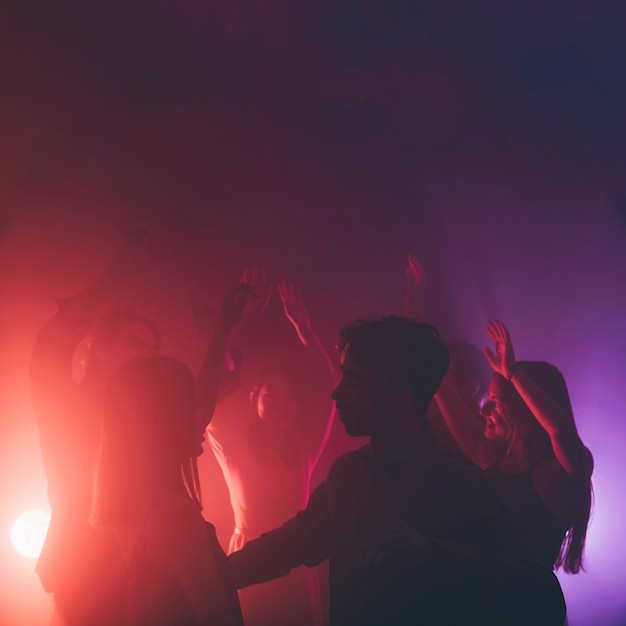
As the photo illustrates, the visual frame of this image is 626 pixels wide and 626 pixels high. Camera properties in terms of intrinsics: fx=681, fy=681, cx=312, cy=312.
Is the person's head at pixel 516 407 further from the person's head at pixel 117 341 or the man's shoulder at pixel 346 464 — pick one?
the person's head at pixel 117 341

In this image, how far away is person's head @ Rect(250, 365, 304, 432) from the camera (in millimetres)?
2961

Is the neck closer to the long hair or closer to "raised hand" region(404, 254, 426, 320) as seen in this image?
the long hair

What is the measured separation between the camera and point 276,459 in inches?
115

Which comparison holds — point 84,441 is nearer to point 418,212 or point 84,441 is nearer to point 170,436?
point 170,436

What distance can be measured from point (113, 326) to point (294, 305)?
833mm

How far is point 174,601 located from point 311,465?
3.21 feet

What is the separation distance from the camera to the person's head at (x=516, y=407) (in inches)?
116

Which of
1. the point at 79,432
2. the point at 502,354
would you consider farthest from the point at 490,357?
the point at 79,432

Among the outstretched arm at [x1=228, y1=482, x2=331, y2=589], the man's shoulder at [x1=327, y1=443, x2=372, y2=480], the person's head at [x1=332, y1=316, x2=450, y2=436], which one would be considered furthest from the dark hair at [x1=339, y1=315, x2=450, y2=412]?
the outstretched arm at [x1=228, y1=482, x2=331, y2=589]

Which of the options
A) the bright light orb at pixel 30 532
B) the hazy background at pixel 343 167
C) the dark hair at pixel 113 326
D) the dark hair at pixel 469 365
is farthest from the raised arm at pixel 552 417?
the bright light orb at pixel 30 532

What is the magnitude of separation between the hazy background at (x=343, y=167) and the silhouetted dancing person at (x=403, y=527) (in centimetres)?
70

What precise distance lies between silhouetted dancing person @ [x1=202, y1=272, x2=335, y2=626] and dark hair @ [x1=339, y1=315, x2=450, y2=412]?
67 cm

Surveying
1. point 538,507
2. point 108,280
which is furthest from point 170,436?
point 538,507

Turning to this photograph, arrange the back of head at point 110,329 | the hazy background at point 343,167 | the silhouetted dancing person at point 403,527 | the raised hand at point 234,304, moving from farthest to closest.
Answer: the hazy background at point 343,167 < the raised hand at point 234,304 < the back of head at point 110,329 < the silhouetted dancing person at point 403,527
